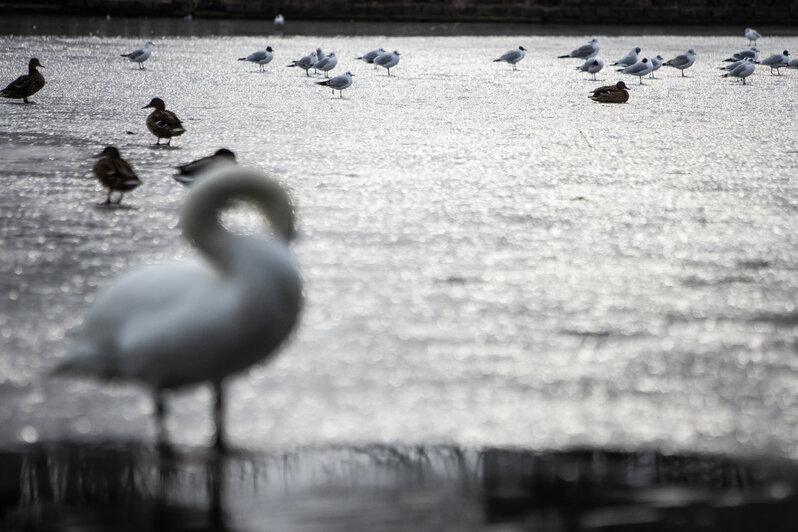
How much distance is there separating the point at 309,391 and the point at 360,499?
826mm

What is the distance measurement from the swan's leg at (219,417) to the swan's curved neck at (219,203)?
45 cm

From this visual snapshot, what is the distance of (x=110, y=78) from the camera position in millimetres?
17328

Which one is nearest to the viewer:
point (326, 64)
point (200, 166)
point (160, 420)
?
point (160, 420)

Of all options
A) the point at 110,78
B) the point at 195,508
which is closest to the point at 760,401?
the point at 195,508

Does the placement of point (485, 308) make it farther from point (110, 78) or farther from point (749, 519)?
point (110, 78)

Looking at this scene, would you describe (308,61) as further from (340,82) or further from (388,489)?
(388,489)

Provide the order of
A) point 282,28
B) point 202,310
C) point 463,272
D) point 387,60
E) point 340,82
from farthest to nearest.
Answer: point 282,28
point 387,60
point 340,82
point 463,272
point 202,310

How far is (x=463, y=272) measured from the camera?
5.49m

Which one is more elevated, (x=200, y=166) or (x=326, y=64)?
(x=326, y=64)

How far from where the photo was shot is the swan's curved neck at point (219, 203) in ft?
10.3

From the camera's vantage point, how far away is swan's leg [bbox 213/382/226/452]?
332 centimetres

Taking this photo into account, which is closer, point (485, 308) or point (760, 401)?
point (760, 401)

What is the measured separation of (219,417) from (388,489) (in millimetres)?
637

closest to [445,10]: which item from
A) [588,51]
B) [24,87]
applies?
[588,51]
